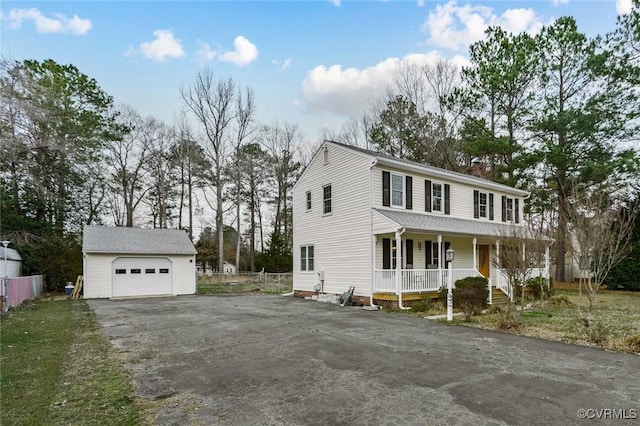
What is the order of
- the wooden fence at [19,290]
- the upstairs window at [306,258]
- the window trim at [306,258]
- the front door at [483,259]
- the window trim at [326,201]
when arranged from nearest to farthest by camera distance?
1. the wooden fence at [19,290]
2. the window trim at [326,201]
3. the front door at [483,259]
4. the window trim at [306,258]
5. the upstairs window at [306,258]

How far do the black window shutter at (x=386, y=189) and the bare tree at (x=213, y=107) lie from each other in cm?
1880

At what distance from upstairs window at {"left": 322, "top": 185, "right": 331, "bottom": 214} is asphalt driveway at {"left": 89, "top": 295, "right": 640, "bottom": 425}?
315 inches

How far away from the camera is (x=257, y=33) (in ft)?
50.9

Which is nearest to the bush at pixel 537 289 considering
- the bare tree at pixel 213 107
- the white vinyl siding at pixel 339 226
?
the white vinyl siding at pixel 339 226

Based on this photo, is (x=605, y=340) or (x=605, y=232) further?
(x=605, y=232)

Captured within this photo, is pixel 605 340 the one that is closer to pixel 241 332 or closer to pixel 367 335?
pixel 367 335

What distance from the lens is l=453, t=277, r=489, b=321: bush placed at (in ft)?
36.4

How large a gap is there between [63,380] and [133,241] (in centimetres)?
1649

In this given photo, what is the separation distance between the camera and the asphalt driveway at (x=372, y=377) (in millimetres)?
3998

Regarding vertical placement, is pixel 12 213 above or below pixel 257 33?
below

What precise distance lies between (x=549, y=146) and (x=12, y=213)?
3087cm

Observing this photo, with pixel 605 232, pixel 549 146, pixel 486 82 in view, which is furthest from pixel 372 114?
pixel 605 232

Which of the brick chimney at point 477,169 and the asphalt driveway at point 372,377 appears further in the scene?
the brick chimney at point 477,169

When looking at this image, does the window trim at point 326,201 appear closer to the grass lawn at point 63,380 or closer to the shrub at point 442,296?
the shrub at point 442,296
